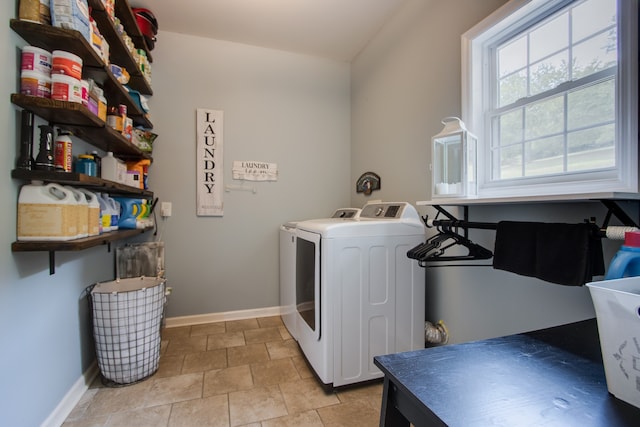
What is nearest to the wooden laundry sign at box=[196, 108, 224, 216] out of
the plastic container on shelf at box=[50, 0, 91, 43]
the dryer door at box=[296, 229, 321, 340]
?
the dryer door at box=[296, 229, 321, 340]

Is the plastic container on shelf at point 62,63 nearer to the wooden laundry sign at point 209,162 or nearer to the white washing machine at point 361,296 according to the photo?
the white washing machine at point 361,296

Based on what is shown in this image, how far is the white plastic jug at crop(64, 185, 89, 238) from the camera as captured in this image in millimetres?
1396

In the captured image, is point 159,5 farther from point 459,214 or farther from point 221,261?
point 459,214

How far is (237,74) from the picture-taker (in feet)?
9.57

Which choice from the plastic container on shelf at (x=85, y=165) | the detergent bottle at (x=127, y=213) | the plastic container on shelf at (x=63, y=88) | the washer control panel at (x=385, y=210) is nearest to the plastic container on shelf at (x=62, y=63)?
the plastic container on shelf at (x=63, y=88)

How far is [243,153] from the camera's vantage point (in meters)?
2.93

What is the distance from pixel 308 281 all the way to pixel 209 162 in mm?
1588

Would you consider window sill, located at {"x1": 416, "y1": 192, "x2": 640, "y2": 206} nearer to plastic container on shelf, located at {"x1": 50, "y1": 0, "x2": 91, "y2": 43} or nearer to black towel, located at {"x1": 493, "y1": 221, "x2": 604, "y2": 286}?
black towel, located at {"x1": 493, "y1": 221, "x2": 604, "y2": 286}

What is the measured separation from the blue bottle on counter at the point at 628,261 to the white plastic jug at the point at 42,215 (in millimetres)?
1885

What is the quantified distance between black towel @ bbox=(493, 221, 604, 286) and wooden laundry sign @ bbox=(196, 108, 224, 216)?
240 cm

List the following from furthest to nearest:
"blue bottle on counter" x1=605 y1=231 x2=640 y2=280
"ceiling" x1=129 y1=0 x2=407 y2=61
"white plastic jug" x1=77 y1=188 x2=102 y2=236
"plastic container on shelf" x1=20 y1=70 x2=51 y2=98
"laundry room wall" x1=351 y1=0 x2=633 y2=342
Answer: "ceiling" x1=129 y1=0 x2=407 y2=61 → "white plastic jug" x1=77 y1=188 x2=102 y2=236 → "laundry room wall" x1=351 y1=0 x2=633 y2=342 → "plastic container on shelf" x1=20 y1=70 x2=51 y2=98 → "blue bottle on counter" x1=605 y1=231 x2=640 y2=280

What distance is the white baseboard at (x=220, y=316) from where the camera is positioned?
2.74m

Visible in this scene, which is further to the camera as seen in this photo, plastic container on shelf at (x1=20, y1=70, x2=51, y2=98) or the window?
plastic container on shelf at (x1=20, y1=70, x2=51, y2=98)

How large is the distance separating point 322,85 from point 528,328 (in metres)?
2.81
